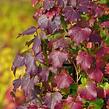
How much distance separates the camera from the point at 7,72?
617 cm

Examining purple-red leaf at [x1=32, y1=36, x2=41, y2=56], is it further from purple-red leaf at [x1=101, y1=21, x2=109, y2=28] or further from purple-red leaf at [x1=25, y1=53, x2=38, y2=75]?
purple-red leaf at [x1=101, y1=21, x2=109, y2=28]

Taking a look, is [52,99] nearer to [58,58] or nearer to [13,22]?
[58,58]

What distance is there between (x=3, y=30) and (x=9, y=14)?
384mm

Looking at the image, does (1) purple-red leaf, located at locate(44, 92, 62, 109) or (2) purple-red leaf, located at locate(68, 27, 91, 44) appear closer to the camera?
(2) purple-red leaf, located at locate(68, 27, 91, 44)

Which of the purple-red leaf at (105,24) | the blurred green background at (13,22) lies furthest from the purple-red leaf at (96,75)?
the blurred green background at (13,22)

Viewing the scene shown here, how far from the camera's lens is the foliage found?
2.55m

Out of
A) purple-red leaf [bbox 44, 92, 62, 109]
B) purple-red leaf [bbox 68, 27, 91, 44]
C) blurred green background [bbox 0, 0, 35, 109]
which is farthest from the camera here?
blurred green background [bbox 0, 0, 35, 109]

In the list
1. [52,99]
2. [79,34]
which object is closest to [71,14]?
[79,34]

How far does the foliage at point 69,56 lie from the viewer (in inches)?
100

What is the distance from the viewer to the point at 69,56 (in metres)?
2.59

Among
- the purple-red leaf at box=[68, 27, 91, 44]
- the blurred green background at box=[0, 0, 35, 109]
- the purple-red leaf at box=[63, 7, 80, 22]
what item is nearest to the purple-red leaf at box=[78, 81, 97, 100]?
the purple-red leaf at box=[68, 27, 91, 44]

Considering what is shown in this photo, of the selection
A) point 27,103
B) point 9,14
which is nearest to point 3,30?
point 9,14

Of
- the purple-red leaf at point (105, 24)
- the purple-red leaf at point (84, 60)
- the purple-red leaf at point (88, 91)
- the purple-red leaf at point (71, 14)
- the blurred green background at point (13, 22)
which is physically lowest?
the purple-red leaf at point (88, 91)

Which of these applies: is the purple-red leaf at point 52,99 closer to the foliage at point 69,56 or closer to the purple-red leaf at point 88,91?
the foliage at point 69,56
